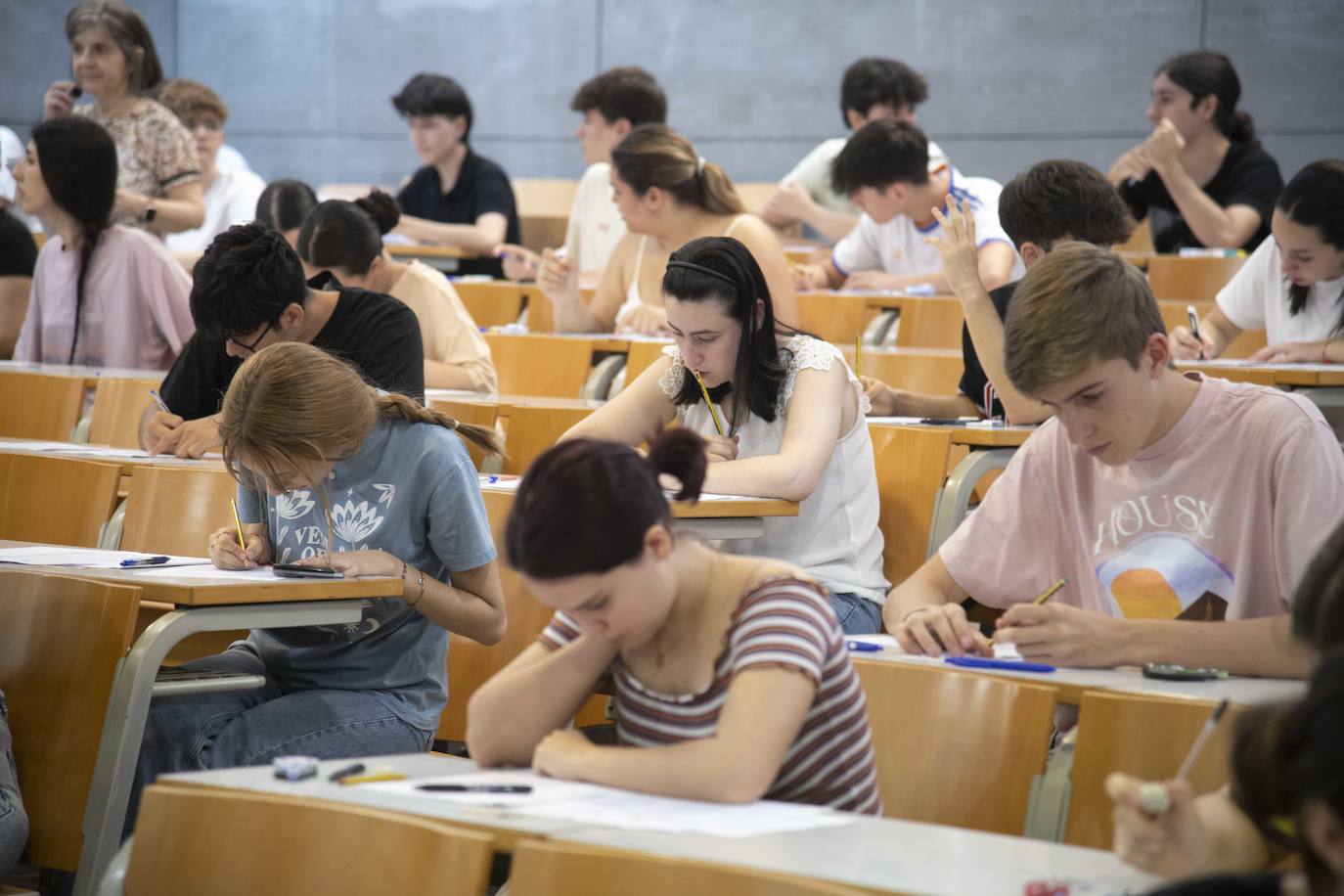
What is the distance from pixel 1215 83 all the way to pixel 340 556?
4.41 meters

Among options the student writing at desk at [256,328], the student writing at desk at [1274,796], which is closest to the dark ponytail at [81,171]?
the student writing at desk at [256,328]

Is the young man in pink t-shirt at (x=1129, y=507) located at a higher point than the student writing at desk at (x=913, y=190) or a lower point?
lower

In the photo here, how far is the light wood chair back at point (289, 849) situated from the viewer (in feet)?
4.74

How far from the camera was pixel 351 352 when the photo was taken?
11.0 ft

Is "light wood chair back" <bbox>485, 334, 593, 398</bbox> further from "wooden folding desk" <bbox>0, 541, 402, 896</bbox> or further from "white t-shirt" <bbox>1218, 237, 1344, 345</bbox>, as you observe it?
"wooden folding desk" <bbox>0, 541, 402, 896</bbox>

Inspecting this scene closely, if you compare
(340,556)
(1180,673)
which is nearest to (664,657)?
(1180,673)

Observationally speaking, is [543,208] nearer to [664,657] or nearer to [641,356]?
[641,356]

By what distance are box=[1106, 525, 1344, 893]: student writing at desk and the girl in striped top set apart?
386 millimetres

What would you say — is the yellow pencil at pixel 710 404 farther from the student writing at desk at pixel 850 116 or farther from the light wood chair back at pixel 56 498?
the student writing at desk at pixel 850 116

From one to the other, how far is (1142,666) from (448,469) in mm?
1149

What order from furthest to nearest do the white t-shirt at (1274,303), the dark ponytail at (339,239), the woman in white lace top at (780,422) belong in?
the dark ponytail at (339,239) < the white t-shirt at (1274,303) < the woman in white lace top at (780,422)

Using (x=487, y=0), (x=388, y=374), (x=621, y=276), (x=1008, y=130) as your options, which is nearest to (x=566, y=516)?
(x=388, y=374)

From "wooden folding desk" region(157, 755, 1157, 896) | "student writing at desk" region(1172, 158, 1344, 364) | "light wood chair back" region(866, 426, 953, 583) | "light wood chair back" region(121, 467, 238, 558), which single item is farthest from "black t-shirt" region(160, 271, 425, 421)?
"student writing at desk" region(1172, 158, 1344, 364)

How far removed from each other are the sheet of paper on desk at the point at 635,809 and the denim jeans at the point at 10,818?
→ 84 cm
